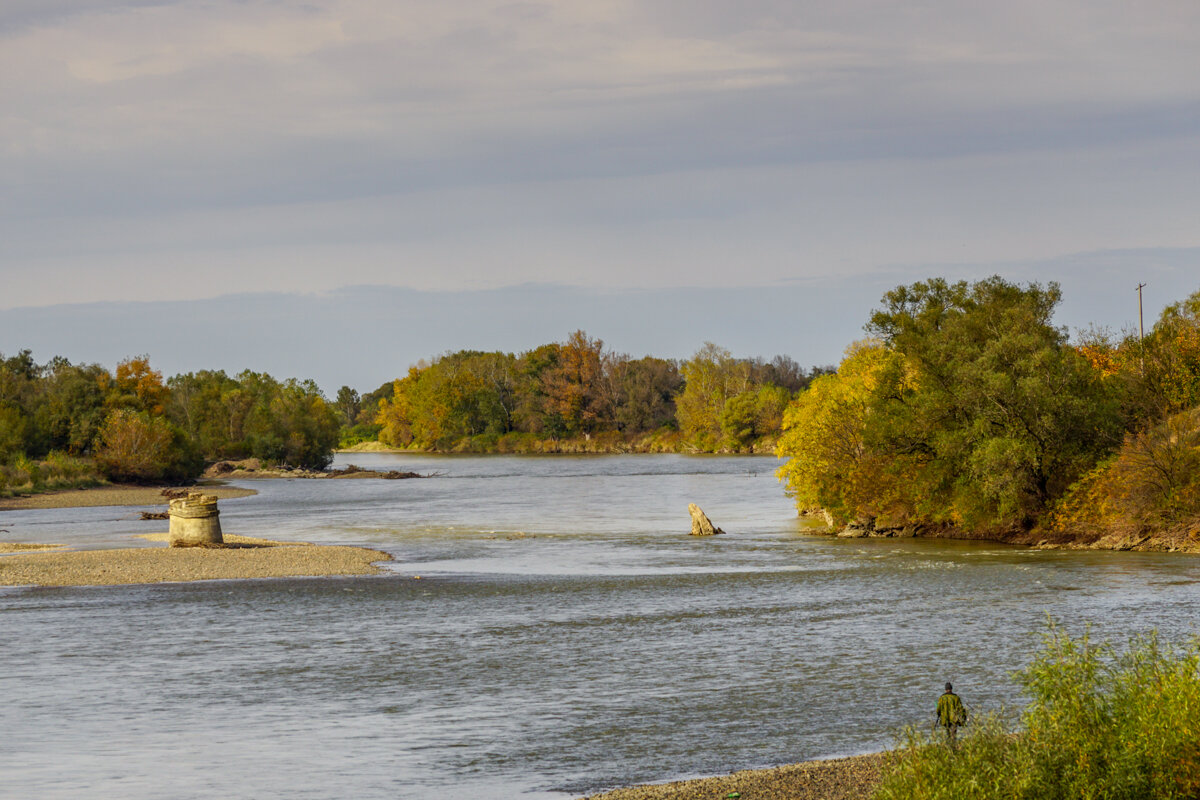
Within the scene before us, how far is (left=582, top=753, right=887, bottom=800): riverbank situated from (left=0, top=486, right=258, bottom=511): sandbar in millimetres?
71567

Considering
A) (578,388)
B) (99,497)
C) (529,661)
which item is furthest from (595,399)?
(529,661)

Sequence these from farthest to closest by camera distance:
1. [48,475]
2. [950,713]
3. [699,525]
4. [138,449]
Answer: [138,449] < [48,475] < [699,525] < [950,713]

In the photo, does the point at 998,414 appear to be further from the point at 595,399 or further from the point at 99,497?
the point at 595,399

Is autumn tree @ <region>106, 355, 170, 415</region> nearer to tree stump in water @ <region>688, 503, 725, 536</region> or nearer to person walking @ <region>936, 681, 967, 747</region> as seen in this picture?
tree stump in water @ <region>688, 503, 725, 536</region>

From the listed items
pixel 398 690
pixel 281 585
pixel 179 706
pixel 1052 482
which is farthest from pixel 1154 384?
pixel 179 706

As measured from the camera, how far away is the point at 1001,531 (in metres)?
46.8

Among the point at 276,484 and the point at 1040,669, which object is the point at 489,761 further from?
the point at 276,484

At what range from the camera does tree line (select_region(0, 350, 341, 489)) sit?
10119cm

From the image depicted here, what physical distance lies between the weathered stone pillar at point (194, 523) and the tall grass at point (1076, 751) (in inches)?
1432

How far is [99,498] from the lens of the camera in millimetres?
84375

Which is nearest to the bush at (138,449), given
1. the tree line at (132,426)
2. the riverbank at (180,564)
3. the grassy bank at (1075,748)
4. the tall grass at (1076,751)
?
the tree line at (132,426)

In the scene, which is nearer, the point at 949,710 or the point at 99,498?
Answer: the point at 949,710

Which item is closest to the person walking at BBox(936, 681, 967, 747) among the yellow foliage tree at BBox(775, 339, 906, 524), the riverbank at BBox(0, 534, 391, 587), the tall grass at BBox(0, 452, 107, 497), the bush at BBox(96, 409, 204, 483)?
the riverbank at BBox(0, 534, 391, 587)

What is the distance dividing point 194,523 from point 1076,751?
38249 millimetres
